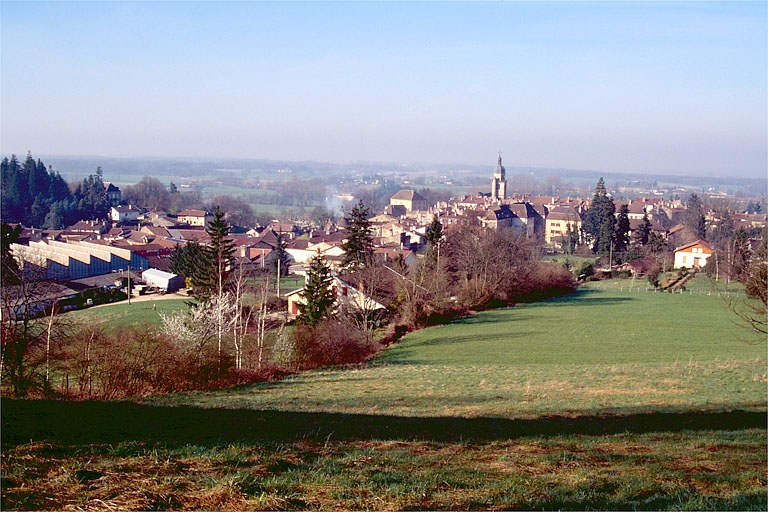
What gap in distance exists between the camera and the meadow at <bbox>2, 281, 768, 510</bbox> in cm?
483

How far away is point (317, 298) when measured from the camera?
1107 inches

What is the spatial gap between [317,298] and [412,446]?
2106 centimetres

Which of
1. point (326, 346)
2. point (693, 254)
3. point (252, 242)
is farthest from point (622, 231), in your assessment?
point (326, 346)

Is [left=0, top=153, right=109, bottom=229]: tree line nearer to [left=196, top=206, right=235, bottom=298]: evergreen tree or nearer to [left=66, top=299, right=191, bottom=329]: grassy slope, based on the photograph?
[left=66, top=299, right=191, bottom=329]: grassy slope

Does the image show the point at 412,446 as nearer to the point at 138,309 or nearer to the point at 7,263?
the point at 7,263

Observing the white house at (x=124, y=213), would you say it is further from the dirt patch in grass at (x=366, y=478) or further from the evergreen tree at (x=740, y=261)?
the dirt patch in grass at (x=366, y=478)

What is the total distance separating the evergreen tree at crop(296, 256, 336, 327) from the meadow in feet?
30.0

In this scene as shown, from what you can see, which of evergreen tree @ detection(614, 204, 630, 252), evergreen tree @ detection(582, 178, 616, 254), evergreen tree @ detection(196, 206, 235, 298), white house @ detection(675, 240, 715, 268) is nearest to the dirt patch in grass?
evergreen tree @ detection(196, 206, 235, 298)

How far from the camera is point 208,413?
9.62m

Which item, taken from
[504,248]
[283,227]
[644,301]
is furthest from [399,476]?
[283,227]

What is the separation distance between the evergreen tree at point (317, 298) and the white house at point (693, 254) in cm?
4283

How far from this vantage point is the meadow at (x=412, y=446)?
483 cm

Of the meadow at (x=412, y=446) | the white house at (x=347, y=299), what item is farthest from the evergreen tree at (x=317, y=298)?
the meadow at (x=412, y=446)

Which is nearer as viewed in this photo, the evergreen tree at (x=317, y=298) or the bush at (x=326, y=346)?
the bush at (x=326, y=346)
